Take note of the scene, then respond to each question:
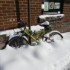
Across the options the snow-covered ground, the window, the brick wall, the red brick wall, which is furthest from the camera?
the brick wall

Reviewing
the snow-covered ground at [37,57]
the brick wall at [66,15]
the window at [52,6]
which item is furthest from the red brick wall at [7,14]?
the brick wall at [66,15]

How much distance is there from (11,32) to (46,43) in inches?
43.9

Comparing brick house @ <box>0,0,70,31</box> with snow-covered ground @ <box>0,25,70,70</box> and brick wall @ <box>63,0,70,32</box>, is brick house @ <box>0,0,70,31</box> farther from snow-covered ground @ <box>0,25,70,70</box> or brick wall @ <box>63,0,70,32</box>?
brick wall @ <box>63,0,70,32</box>

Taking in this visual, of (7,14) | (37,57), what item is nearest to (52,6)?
(7,14)

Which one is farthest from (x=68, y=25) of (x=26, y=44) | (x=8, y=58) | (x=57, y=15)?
(x=8, y=58)

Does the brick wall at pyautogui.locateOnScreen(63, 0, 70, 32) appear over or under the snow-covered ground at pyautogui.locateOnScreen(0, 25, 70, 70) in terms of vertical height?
over

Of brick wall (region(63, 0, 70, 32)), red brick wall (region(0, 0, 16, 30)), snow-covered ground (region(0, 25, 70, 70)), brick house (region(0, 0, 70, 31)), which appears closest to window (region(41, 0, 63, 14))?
brick wall (region(63, 0, 70, 32))

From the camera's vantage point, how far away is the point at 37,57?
17.6 ft

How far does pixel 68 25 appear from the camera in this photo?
27.7 ft

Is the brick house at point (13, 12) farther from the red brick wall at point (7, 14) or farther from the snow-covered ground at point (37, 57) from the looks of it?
the snow-covered ground at point (37, 57)

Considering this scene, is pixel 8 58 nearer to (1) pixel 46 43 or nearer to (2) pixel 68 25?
(1) pixel 46 43

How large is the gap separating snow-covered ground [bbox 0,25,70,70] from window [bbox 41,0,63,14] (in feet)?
5.45

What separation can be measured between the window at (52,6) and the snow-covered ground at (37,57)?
166cm

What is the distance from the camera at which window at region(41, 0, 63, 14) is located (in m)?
7.57
